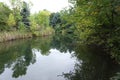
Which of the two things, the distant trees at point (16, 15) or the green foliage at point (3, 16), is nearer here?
the green foliage at point (3, 16)

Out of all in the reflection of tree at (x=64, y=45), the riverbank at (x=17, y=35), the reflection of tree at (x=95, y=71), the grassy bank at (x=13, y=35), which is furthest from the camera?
the riverbank at (x=17, y=35)

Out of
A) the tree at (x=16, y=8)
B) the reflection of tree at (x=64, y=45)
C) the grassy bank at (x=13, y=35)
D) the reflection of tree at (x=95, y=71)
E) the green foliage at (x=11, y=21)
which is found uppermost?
the tree at (x=16, y=8)

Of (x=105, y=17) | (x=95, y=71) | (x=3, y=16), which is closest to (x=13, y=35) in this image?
(x=3, y=16)

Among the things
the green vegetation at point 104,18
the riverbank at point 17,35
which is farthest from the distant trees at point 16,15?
the green vegetation at point 104,18

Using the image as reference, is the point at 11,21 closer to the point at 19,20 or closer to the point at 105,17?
the point at 19,20

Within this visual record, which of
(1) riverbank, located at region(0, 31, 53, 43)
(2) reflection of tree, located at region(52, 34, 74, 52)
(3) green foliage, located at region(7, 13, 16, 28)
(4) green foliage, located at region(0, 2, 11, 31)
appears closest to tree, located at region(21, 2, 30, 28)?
(1) riverbank, located at region(0, 31, 53, 43)

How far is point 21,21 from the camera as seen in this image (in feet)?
196

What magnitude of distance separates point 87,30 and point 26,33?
38190 millimetres

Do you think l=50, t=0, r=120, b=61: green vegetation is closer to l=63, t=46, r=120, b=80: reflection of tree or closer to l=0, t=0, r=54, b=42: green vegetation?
l=63, t=46, r=120, b=80: reflection of tree

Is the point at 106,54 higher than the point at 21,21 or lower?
lower

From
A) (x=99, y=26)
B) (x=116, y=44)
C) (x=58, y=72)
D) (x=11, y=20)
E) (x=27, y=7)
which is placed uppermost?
(x=27, y=7)

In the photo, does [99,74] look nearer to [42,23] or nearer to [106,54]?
[106,54]

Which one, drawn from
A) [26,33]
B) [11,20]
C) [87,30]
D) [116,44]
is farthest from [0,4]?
[116,44]

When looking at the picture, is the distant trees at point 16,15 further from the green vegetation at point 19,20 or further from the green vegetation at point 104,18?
the green vegetation at point 104,18
